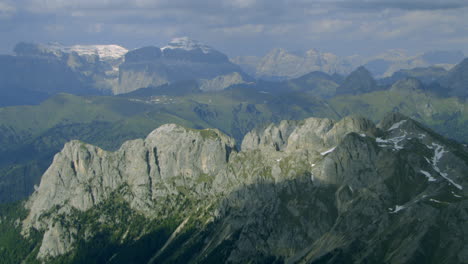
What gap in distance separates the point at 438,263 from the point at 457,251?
8.07 meters

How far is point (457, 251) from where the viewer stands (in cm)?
19788

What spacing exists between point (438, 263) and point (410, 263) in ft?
33.5

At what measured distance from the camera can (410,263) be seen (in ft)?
656

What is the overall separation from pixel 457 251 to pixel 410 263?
680 inches

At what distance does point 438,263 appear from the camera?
200 meters
